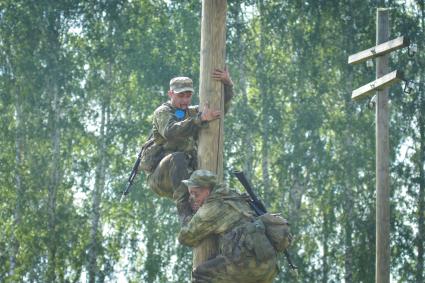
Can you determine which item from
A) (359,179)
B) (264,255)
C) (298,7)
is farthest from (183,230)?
(298,7)

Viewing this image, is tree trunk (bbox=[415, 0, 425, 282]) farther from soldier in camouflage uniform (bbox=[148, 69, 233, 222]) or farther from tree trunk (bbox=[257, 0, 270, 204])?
soldier in camouflage uniform (bbox=[148, 69, 233, 222])

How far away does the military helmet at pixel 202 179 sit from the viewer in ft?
30.5

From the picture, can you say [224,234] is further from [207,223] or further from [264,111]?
[264,111]

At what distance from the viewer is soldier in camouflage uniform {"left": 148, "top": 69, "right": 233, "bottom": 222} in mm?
9609

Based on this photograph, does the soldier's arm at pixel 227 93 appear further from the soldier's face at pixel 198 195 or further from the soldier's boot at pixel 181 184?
the soldier's face at pixel 198 195

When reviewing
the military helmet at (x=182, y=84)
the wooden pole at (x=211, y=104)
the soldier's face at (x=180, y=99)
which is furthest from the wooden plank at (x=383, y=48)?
the wooden pole at (x=211, y=104)

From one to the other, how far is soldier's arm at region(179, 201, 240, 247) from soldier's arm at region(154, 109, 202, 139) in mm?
668

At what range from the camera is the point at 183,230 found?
9445 millimetres

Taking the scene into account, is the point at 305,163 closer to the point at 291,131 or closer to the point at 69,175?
the point at 291,131

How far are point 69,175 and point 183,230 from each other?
19.0 meters

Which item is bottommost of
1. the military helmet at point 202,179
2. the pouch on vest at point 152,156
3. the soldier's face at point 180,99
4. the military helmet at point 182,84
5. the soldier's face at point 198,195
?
the soldier's face at point 198,195

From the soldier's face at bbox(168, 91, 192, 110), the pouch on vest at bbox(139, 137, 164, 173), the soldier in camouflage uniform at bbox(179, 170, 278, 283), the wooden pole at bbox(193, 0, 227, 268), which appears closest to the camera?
the soldier in camouflage uniform at bbox(179, 170, 278, 283)

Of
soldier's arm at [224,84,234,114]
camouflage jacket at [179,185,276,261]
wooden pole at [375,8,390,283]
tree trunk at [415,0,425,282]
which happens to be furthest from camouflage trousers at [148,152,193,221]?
tree trunk at [415,0,425,282]

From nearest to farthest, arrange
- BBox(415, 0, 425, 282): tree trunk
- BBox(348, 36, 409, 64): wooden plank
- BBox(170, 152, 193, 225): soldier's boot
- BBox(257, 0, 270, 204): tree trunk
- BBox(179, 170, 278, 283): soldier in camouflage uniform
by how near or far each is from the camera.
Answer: BBox(179, 170, 278, 283): soldier in camouflage uniform, BBox(170, 152, 193, 225): soldier's boot, BBox(348, 36, 409, 64): wooden plank, BBox(415, 0, 425, 282): tree trunk, BBox(257, 0, 270, 204): tree trunk
